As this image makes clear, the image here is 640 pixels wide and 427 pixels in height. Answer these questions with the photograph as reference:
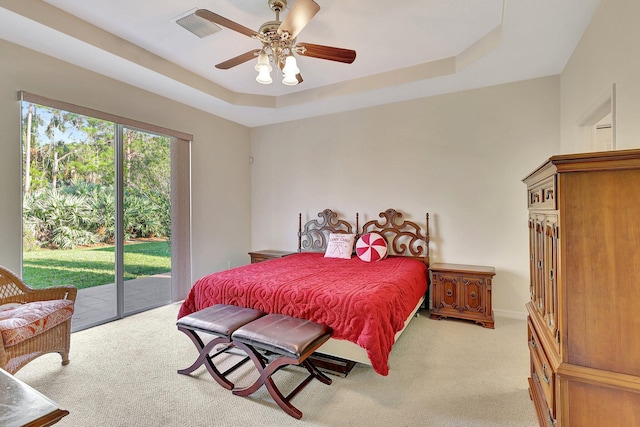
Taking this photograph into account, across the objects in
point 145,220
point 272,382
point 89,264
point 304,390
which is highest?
point 145,220

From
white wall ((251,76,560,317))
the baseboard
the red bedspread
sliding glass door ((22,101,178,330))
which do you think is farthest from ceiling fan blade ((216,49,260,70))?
the baseboard

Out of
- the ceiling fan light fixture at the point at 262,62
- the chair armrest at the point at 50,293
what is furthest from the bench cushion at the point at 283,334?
the ceiling fan light fixture at the point at 262,62

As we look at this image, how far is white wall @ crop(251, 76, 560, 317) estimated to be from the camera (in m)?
3.56

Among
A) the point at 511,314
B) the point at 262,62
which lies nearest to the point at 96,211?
the point at 262,62

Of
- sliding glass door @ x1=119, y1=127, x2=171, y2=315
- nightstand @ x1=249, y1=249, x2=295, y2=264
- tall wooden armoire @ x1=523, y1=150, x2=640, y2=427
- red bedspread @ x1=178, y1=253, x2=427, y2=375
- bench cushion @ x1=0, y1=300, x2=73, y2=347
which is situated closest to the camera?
tall wooden armoire @ x1=523, y1=150, x2=640, y2=427

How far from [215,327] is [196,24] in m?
2.55

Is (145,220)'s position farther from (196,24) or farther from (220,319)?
(196,24)

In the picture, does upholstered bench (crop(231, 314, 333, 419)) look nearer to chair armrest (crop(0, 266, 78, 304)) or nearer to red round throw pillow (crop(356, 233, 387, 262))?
chair armrest (crop(0, 266, 78, 304))

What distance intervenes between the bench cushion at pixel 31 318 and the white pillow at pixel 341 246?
2.85 meters

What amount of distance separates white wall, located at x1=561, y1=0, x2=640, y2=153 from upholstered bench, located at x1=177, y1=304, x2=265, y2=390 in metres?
2.77

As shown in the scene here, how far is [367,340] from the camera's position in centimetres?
207

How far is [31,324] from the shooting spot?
2164mm

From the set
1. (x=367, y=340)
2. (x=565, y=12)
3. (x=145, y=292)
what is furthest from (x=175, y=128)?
(x=565, y=12)

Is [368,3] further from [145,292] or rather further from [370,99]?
[145,292]
